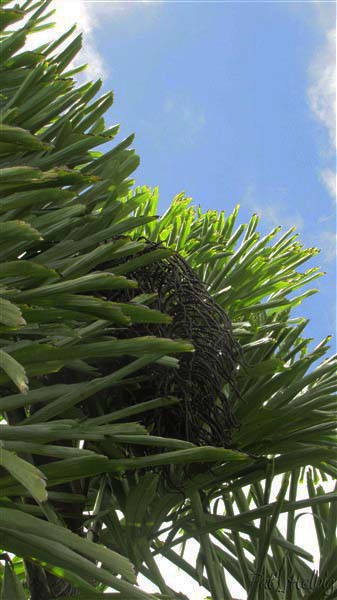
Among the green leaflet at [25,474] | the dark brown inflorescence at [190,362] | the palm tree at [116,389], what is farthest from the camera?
the dark brown inflorescence at [190,362]

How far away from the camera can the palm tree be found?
Answer: 0.53 meters

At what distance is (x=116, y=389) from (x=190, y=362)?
74 millimetres

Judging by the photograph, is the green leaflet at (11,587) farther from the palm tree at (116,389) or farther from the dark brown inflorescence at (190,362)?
the dark brown inflorescence at (190,362)

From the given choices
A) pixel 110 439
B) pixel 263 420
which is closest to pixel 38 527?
pixel 110 439

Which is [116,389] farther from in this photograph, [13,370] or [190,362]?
[13,370]

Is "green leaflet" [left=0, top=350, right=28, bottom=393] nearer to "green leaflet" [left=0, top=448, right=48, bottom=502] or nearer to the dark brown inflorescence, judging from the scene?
"green leaflet" [left=0, top=448, right=48, bottom=502]

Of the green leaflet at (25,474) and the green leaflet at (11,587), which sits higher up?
the green leaflet at (25,474)

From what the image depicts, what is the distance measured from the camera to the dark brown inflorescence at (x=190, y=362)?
25.5 inches

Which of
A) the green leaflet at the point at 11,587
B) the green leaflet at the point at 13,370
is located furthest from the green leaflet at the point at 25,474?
the green leaflet at the point at 11,587

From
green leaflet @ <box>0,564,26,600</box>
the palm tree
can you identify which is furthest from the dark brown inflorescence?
green leaflet @ <box>0,564,26,600</box>

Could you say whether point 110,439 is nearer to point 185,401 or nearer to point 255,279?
point 185,401

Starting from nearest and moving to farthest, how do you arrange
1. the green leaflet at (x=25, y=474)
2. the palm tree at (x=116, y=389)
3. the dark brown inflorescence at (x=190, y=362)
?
the green leaflet at (x=25, y=474), the palm tree at (x=116, y=389), the dark brown inflorescence at (x=190, y=362)

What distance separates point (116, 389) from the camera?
0.68 m

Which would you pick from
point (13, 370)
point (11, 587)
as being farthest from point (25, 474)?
point (11, 587)
